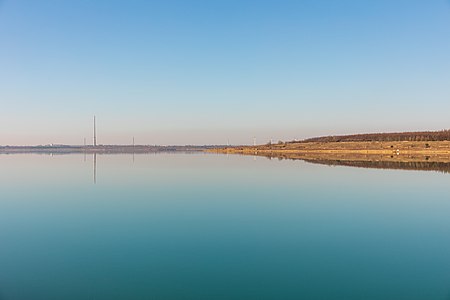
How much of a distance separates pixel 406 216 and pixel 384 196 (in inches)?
183

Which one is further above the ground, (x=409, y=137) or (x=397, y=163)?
(x=409, y=137)

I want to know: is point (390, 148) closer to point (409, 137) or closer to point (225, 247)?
point (409, 137)

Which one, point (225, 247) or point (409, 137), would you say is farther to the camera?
point (409, 137)

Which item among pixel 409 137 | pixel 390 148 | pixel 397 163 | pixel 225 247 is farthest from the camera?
pixel 409 137

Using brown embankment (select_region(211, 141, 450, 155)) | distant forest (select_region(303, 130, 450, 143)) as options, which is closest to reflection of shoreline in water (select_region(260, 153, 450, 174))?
brown embankment (select_region(211, 141, 450, 155))

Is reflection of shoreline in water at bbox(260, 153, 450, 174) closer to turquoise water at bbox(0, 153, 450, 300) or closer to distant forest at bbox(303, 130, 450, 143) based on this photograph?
turquoise water at bbox(0, 153, 450, 300)

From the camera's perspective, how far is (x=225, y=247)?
8.73 m

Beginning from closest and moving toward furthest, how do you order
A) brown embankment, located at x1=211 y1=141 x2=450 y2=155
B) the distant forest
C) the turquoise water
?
the turquoise water, brown embankment, located at x1=211 y1=141 x2=450 y2=155, the distant forest

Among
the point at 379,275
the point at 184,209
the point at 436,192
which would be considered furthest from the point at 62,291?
the point at 436,192

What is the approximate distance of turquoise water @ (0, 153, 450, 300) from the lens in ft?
21.0

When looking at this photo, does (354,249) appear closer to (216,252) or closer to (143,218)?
(216,252)

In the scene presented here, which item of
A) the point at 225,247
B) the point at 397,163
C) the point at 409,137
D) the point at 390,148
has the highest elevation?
the point at 409,137

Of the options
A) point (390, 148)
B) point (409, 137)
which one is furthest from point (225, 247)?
point (409, 137)

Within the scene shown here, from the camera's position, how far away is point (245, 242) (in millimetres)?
9172
